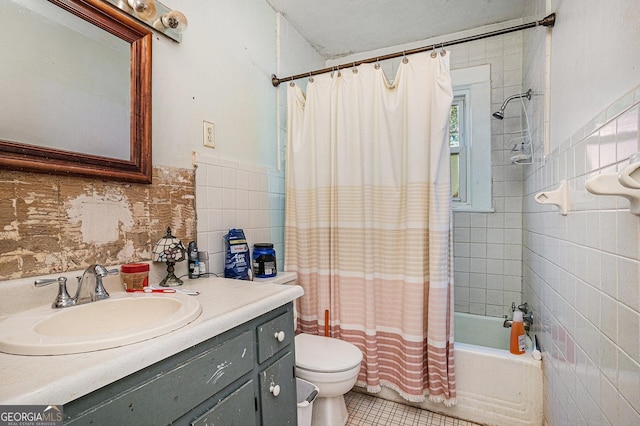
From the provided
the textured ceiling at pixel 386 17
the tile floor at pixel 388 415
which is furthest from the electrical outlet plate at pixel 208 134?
the tile floor at pixel 388 415

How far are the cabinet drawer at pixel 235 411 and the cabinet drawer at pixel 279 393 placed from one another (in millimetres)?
58

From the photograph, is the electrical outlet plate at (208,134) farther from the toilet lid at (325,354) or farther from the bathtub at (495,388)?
the bathtub at (495,388)

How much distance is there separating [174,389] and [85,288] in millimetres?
489

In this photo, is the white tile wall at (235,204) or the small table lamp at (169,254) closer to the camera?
the small table lamp at (169,254)

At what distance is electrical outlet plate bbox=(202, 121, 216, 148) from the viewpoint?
1.55 meters

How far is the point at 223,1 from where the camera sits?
5.47 feet

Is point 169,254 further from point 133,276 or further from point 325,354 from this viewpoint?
point 325,354

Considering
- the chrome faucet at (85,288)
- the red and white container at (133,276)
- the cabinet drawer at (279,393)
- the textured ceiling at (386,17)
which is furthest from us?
the textured ceiling at (386,17)

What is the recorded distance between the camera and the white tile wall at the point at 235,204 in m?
1.54

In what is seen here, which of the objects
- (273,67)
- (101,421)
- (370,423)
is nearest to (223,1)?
(273,67)

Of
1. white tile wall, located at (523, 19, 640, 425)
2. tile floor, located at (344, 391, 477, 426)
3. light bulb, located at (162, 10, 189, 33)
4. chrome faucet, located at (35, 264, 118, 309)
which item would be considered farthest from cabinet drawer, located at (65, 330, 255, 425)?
light bulb, located at (162, 10, 189, 33)

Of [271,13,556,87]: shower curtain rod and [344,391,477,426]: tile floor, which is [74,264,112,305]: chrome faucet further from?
[271,13,556,87]: shower curtain rod

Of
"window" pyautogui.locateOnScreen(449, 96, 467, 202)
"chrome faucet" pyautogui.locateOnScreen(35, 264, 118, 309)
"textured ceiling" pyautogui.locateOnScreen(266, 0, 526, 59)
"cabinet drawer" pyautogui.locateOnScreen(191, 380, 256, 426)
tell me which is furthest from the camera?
"window" pyautogui.locateOnScreen(449, 96, 467, 202)

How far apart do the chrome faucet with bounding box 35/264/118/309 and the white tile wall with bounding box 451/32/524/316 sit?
2.29 m
